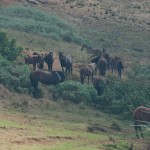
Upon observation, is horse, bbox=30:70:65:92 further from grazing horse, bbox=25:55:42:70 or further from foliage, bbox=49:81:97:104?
grazing horse, bbox=25:55:42:70

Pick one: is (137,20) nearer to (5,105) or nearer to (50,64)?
(50,64)

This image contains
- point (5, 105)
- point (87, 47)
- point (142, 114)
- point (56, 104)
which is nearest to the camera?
point (142, 114)

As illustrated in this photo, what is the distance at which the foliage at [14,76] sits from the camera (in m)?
25.0

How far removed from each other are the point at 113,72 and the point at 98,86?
8217 millimetres

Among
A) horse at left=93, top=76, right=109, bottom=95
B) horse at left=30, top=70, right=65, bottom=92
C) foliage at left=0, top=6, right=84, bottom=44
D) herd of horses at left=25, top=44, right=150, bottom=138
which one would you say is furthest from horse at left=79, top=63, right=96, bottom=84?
foliage at left=0, top=6, right=84, bottom=44

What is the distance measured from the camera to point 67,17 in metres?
54.7

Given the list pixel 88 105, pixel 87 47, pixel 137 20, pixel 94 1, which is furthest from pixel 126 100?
pixel 94 1

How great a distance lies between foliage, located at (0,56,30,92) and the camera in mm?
25047

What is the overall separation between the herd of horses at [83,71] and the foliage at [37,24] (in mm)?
4582

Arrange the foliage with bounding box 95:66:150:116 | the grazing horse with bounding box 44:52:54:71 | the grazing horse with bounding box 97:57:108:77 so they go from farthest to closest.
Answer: the grazing horse with bounding box 97:57:108:77
the grazing horse with bounding box 44:52:54:71
the foliage with bounding box 95:66:150:116

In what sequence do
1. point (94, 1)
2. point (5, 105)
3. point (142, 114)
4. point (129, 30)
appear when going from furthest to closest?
point (94, 1) → point (129, 30) → point (5, 105) → point (142, 114)

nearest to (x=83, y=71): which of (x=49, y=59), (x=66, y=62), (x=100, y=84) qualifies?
(x=66, y=62)

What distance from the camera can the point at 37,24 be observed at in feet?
146

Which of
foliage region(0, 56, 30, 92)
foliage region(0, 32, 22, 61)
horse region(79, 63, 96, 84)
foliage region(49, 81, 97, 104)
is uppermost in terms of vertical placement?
foliage region(0, 32, 22, 61)
